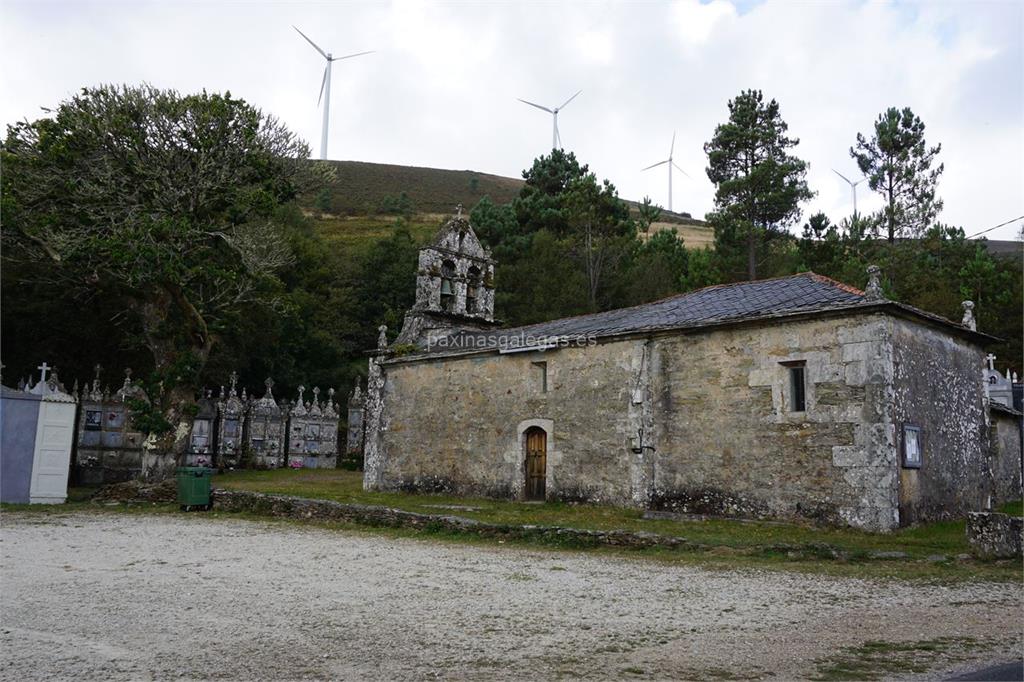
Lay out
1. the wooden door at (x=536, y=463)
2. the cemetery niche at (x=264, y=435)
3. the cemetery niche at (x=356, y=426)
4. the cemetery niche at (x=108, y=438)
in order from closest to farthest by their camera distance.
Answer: the wooden door at (x=536, y=463) < the cemetery niche at (x=108, y=438) < the cemetery niche at (x=264, y=435) < the cemetery niche at (x=356, y=426)

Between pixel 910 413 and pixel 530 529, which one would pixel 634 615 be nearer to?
pixel 530 529

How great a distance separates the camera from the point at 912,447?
44.9 ft

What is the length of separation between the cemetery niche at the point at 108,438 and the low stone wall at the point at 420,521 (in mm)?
9132

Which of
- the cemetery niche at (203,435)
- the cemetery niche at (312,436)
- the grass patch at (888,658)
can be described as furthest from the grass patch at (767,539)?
the cemetery niche at (312,436)

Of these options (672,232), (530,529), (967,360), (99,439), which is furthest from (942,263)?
(99,439)

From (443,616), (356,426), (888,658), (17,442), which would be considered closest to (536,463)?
(17,442)

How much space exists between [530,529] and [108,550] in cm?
606

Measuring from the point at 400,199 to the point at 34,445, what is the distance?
75063mm

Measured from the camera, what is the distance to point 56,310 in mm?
27391

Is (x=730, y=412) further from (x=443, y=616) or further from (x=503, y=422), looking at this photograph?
(x=443, y=616)

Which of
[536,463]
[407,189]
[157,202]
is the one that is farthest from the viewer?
[407,189]

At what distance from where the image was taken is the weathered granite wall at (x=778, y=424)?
13.4m

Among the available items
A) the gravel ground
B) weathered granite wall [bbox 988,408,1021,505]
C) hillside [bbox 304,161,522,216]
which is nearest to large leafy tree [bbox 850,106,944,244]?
weathered granite wall [bbox 988,408,1021,505]

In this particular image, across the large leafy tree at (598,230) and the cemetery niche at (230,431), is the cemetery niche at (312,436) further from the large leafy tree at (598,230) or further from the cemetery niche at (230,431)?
the large leafy tree at (598,230)
